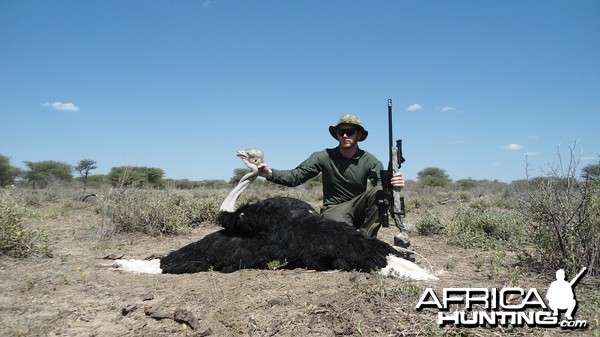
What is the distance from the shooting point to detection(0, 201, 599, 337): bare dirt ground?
2971 mm

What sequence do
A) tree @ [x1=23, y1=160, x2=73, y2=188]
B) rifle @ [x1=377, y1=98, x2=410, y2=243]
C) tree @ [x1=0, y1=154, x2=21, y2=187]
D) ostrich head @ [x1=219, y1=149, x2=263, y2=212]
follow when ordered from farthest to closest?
1. tree @ [x1=23, y1=160, x2=73, y2=188]
2. tree @ [x1=0, y1=154, x2=21, y2=187]
3. rifle @ [x1=377, y1=98, x2=410, y2=243]
4. ostrich head @ [x1=219, y1=149, x2=263, y2=212]

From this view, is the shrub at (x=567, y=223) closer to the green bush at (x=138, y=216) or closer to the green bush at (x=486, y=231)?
the green bush at (x=486, y=231)

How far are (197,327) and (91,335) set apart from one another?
0.81m

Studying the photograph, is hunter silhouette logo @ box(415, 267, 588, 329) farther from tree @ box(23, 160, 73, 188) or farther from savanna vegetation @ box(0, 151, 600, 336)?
tree @ box(23, 160, 73, 188)

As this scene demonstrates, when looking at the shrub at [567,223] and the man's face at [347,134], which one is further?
the man's face at [347,134]

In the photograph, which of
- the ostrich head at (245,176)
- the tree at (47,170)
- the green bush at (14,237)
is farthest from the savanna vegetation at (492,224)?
the tree at (47,170)

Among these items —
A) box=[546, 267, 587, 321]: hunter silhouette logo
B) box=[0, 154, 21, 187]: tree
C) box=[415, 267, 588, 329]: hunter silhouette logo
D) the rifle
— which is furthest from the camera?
box=[0, 154, 21, 187]: tree

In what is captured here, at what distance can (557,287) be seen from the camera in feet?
11.0

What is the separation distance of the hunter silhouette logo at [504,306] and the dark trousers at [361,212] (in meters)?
1.84

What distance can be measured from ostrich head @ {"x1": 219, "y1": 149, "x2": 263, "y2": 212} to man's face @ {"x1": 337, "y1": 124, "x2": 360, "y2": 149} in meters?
1.23

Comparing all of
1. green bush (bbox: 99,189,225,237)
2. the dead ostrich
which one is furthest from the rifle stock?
green bush (bbox: 99,189,225,237)

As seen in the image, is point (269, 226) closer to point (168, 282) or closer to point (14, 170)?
point (168, 282)

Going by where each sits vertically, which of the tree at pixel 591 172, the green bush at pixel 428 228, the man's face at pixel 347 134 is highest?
the man's face at pixel 347 134

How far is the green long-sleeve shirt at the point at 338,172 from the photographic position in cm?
562
